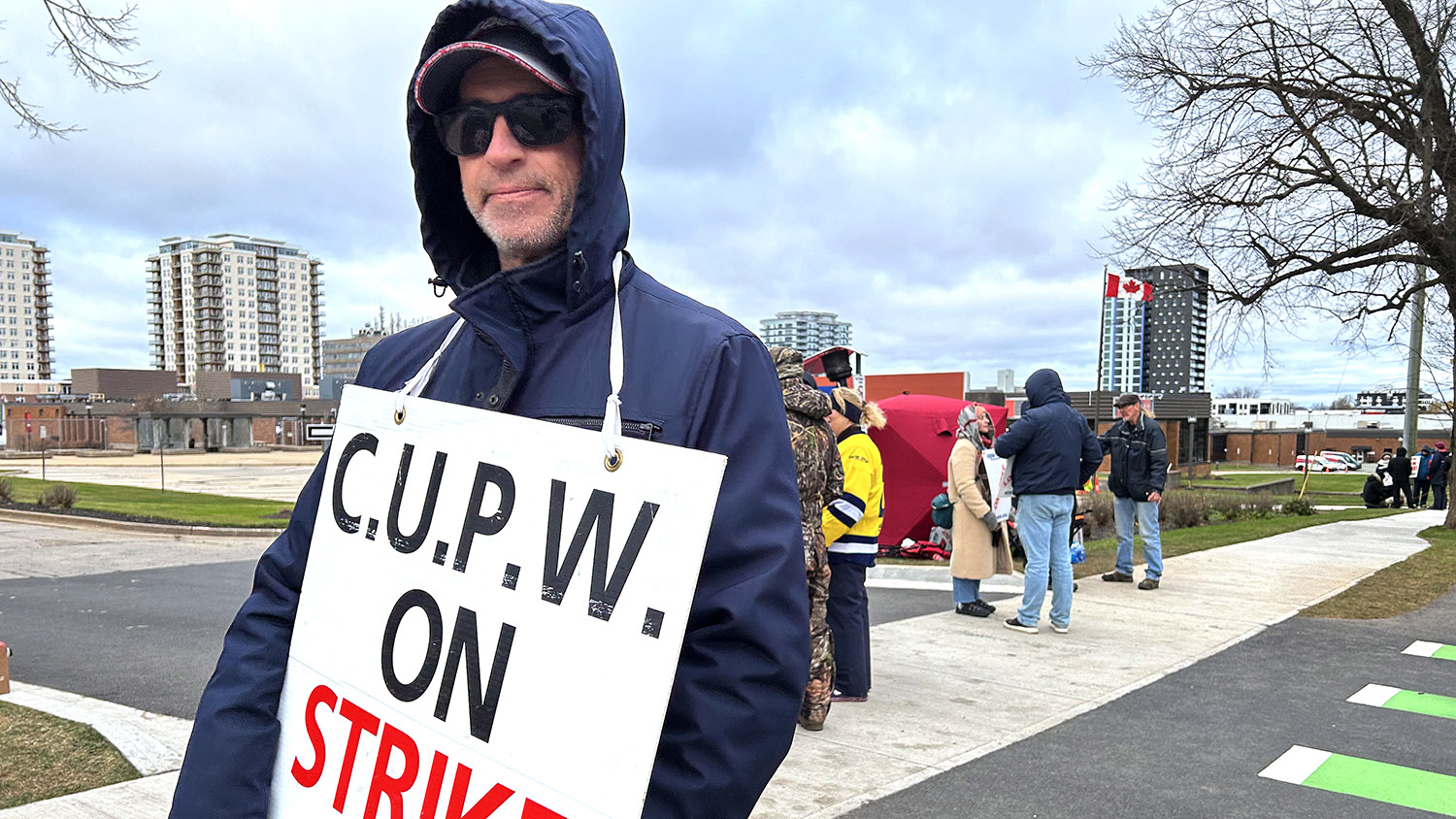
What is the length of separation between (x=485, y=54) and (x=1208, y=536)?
15969 millimetres

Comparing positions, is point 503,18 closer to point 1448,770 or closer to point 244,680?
point 244,680

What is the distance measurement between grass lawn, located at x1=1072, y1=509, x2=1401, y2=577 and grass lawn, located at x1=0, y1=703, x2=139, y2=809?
30.0 ft

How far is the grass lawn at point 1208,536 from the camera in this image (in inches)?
480

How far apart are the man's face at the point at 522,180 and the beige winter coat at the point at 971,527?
686 centimetres

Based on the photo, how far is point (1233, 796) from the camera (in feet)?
14.5

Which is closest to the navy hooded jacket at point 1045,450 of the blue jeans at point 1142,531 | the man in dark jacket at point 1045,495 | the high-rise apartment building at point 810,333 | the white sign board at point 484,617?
the man in dark jacket at point 1045,495

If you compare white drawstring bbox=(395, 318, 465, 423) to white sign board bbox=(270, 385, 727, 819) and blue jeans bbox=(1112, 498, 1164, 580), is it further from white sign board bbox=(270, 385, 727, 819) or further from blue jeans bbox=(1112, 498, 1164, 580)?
blue jeans bbox=(1112, 498, 1164, 580)

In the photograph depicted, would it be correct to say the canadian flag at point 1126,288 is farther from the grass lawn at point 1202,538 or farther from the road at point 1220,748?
the road at point 1220,748

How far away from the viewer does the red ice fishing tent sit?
46.4 feet

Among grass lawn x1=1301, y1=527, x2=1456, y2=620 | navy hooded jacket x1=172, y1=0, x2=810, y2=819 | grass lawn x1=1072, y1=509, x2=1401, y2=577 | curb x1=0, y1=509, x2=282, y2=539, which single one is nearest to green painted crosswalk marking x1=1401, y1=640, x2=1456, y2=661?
grass lawn x1=1301, y1=527, x2=1456, y2=620

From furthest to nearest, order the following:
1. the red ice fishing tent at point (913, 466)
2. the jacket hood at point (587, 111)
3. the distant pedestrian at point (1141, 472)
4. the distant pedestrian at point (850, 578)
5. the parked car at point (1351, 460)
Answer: the parked car at point (1351, 460), the red ice fishing tent at point (913, 466), the distant pedestrian at point (1141, 472), the distant pedestrian at point (850, 578), the jacket hood at point (587, 111)

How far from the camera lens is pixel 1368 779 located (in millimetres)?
4699

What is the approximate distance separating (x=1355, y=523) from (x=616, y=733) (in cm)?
2018

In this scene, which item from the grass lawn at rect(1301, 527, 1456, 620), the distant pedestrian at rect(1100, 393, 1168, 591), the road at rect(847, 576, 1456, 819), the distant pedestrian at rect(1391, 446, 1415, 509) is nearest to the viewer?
the road at rect(847, 576, 1456, 819)
